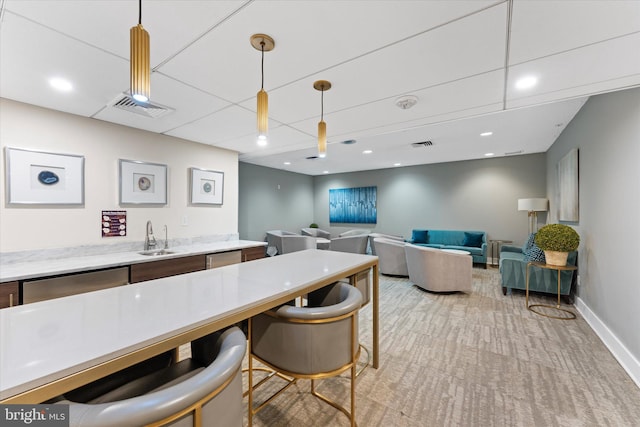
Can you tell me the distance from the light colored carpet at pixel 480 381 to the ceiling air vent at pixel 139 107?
263 centimetres

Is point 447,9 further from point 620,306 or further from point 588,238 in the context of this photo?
point 588,238

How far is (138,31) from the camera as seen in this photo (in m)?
1.03


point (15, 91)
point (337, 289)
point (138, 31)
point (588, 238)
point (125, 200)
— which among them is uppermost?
point (15, 91)

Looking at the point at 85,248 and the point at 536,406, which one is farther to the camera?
the point at 85,248

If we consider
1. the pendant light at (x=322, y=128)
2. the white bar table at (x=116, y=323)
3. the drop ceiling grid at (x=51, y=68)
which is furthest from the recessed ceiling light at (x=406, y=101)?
the drop ceiling grid at (x=51, y=68)

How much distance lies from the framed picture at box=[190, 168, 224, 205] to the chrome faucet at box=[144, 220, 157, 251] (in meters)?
0.63

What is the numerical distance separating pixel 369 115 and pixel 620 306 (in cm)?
282

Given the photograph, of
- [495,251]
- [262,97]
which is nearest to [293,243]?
[495,251]

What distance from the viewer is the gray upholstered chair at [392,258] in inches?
198

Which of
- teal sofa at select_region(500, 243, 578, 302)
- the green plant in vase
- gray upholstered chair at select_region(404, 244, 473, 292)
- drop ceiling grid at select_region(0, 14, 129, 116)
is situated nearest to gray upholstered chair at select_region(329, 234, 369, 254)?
gray upholstered chair at select_region(404, 244, 473, 292)

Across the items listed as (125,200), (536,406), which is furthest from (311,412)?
(125,200)

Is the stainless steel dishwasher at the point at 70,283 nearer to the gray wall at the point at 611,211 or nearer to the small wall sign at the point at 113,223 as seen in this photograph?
the small wall sign at the point at 113,223

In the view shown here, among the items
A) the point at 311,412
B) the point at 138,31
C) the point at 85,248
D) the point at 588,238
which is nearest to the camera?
the point at 138,31

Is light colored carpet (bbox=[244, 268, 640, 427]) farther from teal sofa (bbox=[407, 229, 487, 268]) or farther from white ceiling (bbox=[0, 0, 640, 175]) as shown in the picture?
teal sofa (bbox=[407, 229, 487, 268])
